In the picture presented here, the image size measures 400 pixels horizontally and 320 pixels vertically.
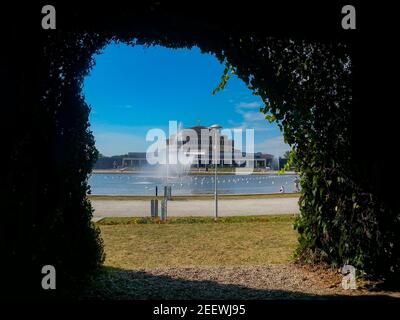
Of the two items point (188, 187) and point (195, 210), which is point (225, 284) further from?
point (188, 187)

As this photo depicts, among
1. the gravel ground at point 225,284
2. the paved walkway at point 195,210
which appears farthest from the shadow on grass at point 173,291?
the paved walkway at point 195,210

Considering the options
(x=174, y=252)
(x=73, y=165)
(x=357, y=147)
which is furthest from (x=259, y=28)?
(x=174, y=252)

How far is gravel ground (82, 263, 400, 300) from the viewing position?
5168 mm

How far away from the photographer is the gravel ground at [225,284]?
5168 millimetres

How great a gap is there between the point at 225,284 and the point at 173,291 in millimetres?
953

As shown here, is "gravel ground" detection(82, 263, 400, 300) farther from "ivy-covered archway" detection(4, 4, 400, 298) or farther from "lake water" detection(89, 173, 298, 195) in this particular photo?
"lake water" detection(89, 173, 298, 195)

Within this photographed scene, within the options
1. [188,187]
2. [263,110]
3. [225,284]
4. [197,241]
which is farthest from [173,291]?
[188,187]

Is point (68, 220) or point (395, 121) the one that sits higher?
point (395, 121)

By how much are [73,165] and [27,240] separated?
1180mm

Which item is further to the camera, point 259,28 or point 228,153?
point 228,153

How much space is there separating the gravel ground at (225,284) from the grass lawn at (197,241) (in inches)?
27.0

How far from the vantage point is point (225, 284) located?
5809 mm

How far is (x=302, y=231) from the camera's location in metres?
6.61

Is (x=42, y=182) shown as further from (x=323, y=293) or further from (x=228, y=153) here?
→ (x=228, y=153)
